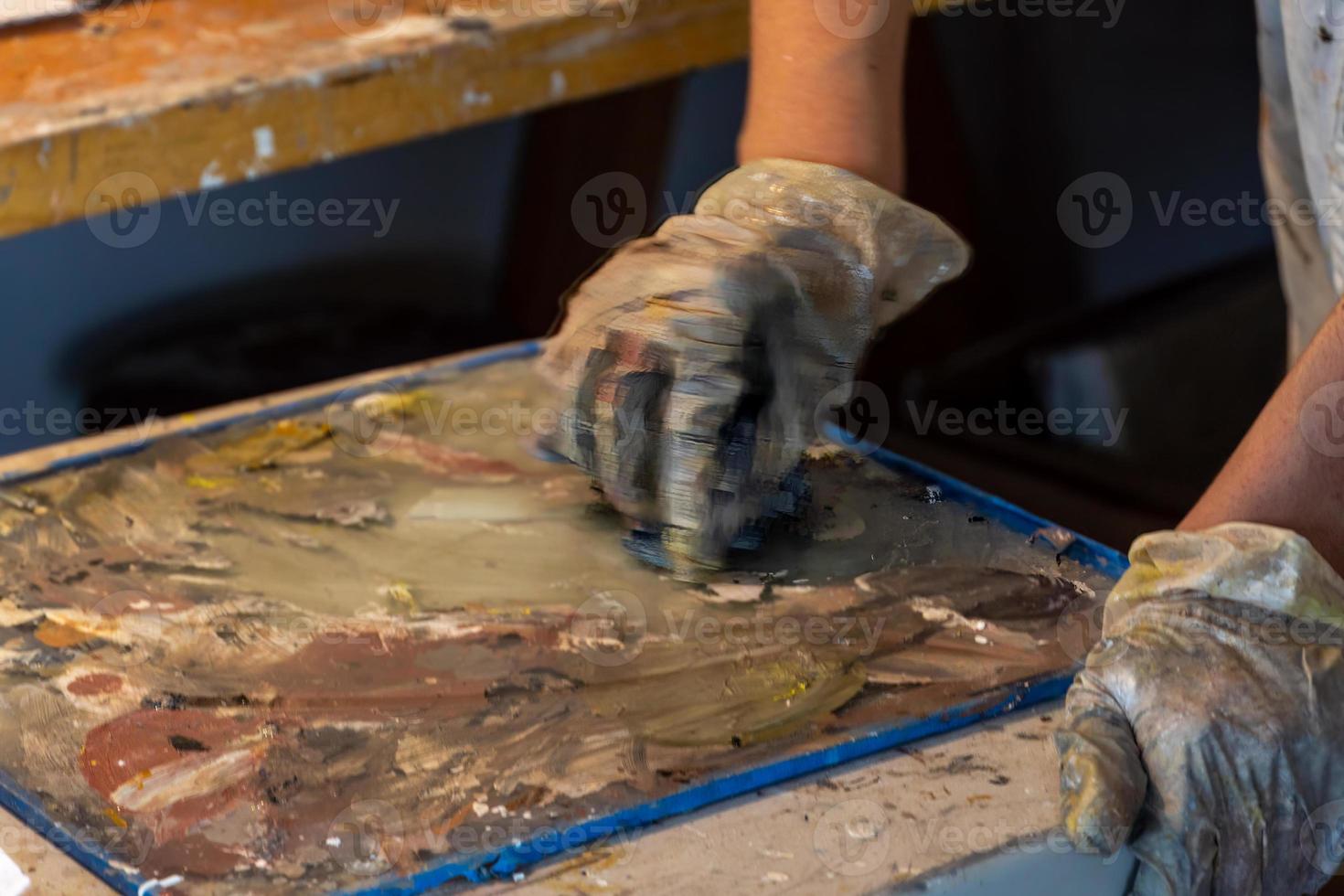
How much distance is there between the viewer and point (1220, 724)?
2.56 ft

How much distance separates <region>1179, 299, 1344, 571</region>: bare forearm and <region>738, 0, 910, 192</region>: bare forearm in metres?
0.37

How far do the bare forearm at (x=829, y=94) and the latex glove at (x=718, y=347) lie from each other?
9cm

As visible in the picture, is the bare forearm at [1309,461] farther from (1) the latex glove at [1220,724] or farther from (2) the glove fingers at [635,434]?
(2) the glove fingers at [635,434]

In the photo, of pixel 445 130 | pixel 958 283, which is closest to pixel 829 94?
pixel 445 130

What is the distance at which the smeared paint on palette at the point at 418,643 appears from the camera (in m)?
0.77

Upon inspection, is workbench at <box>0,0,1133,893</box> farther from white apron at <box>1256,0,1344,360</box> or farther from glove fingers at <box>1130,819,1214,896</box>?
white apron at <box>1256,0,1344,360</box>

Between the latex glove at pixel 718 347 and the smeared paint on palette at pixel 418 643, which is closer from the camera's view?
the smeared paint on palette at pixel 418 643

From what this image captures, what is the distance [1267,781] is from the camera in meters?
0.79

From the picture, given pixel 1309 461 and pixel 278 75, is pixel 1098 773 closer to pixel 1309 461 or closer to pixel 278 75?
pixel 1309 461

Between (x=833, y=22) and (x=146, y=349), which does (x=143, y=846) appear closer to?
(x=833, y=22)

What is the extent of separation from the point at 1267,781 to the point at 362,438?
2.51 ft

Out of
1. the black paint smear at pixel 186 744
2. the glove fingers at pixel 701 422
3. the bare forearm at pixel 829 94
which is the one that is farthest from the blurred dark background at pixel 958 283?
the black paint smear at pixel 186 744

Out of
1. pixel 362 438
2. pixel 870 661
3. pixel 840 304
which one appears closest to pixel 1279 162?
pixel 840 304

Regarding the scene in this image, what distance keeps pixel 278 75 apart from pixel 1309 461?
104 centimetres
